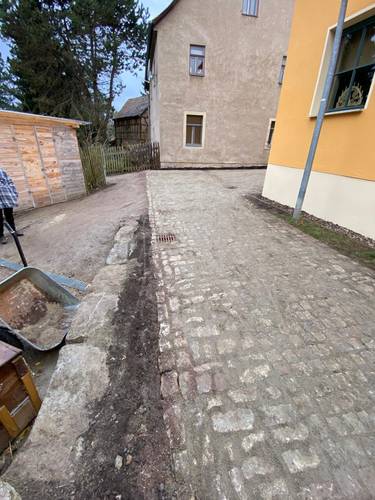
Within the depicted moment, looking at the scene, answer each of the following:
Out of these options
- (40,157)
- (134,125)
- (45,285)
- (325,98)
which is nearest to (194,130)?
(40,157)

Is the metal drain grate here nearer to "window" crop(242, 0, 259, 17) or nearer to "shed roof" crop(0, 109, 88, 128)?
"shed roof" crop(0, 109, 88, 128)

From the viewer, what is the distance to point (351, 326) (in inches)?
93.3

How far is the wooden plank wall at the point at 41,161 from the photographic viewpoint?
6412mm

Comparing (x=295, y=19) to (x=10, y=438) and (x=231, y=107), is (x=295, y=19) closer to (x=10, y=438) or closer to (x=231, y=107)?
(x=231, y=107)

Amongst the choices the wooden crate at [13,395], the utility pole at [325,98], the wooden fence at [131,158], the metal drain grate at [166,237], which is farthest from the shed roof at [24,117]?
the utility pole at [325,98]

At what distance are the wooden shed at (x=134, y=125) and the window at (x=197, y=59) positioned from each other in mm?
11718

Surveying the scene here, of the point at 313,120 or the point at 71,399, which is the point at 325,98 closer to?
the point at 313,120

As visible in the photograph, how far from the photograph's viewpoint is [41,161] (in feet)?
23.6

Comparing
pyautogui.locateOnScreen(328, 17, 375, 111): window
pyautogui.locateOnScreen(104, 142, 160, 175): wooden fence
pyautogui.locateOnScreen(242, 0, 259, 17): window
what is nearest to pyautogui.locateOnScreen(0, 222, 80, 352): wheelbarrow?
pyautogui.locateOnScreen(328, 17, 375, 111): window

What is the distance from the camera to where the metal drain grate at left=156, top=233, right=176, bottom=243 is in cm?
433

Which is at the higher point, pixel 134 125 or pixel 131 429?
pixel 134 125

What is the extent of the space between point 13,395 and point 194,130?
13.6m

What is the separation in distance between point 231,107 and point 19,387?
14.5 meters

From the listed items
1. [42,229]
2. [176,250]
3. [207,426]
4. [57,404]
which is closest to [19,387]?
[57,404]
